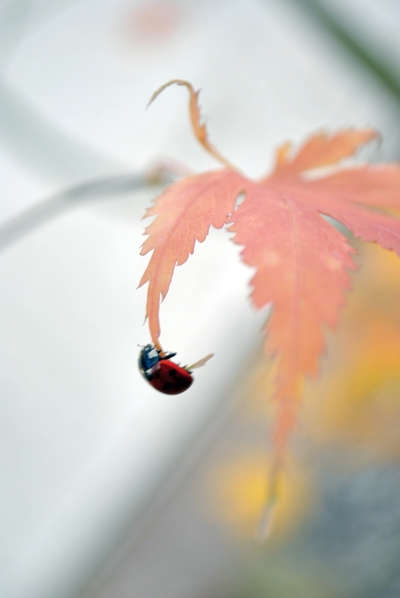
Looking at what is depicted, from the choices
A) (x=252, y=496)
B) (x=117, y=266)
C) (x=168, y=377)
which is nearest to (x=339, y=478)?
(x=252, y=496)

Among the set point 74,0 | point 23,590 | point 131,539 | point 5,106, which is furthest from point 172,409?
point 74,0

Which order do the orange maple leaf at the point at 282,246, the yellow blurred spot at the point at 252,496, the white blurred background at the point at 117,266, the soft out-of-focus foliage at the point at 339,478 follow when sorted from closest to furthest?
the orange maple leaf at the point at 282,246
the soft out-of-focus foliage at the point at 339,478
the yellow blurred spot at the point at 252,496
the white blurred background at the point at 117,266

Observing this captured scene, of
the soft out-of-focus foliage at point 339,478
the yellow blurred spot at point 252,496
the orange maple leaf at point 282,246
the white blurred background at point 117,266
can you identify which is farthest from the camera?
the white blurred background at point 117,266

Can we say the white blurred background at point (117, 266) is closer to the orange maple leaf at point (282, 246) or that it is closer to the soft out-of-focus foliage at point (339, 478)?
the soft out-of-focus foliage at point (339, 478)

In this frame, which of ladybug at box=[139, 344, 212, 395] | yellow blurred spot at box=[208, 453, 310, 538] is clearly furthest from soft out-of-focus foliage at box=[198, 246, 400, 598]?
ladybug at box=[139, 344, 212, 395]

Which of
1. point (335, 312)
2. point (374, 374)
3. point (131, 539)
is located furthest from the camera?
point (131, 539)

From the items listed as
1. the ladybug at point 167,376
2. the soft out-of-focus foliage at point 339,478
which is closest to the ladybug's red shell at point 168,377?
the ladybug at point 167,376

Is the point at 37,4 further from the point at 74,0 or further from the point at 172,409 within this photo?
the point at 172,409

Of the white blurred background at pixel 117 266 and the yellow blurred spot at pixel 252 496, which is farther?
the white blurred background at pixel 117 266
